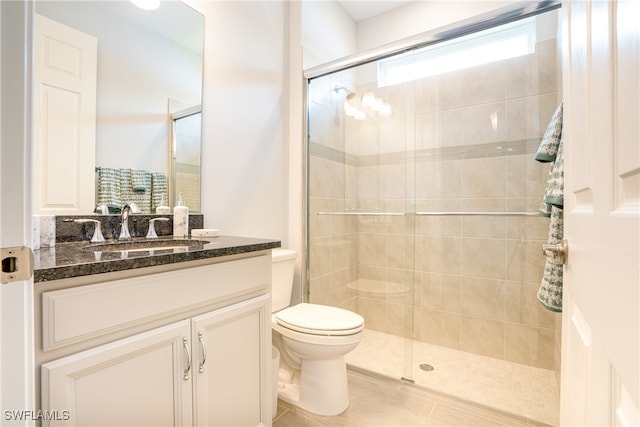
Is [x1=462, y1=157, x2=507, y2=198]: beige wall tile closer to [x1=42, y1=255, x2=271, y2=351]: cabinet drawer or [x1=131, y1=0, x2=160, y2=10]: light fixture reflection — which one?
[x1=42, y1=255, x2=271, y2=351]: cabinet drawer

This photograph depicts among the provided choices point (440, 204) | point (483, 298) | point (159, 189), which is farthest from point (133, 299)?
point (483, 298)

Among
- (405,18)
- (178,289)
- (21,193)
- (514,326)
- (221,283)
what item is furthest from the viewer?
(405,18)

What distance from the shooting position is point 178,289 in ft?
3.16

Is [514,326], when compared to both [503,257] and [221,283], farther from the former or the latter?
[221,283]

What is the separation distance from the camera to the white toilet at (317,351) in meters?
1.51

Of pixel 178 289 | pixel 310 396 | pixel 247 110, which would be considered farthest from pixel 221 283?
pixel 247 110

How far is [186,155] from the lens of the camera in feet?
5.38

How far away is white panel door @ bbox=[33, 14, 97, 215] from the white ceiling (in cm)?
207

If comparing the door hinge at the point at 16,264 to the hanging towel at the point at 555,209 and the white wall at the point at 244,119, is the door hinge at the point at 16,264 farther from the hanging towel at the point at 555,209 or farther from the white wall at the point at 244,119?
the hanging towel at the point at 555,209

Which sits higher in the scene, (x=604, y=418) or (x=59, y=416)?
(x=604, y=418)

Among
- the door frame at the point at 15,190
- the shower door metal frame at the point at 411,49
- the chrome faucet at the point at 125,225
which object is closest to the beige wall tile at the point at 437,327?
the shower door metal frame at the point at 411,49

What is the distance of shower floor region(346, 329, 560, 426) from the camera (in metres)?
1.66

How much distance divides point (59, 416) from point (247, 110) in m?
1.65

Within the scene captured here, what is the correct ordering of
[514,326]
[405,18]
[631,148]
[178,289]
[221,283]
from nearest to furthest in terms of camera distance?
[631,148] < [178,289] < [221,283] < [514,326] < [405,18]
